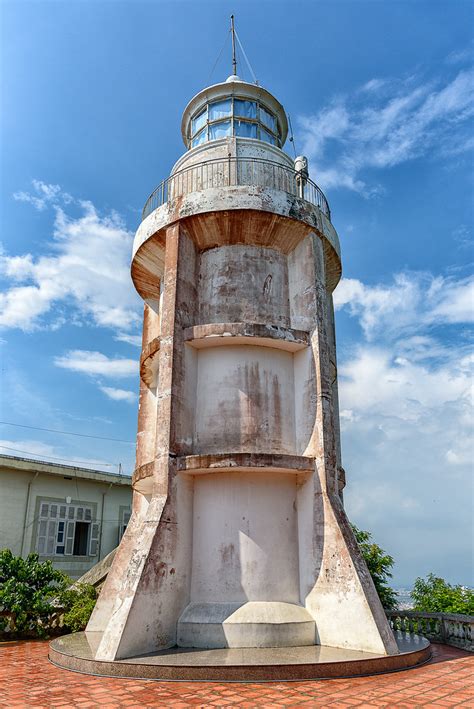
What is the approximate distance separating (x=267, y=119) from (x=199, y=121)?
219 cm

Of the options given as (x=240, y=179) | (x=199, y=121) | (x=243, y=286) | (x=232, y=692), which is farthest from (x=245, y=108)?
(x=232, y=692)

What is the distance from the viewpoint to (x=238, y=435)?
12.1m

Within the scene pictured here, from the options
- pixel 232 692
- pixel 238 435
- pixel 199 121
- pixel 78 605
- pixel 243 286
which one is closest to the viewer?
pixel 232 692

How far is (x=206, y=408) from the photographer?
12.4 meters

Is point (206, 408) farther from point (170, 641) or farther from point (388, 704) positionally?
point (388, 704)

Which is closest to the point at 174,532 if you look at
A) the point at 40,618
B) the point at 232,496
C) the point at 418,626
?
→ the point at 232,496

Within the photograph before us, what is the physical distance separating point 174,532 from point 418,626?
22.4 feet

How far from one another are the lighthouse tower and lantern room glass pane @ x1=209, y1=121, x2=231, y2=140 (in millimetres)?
812

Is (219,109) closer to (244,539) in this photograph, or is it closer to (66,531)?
(244,539)

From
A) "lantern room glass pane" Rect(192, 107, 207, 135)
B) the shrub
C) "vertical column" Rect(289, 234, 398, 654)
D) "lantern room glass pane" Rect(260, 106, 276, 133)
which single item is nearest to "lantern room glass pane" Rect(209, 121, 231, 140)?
"lantern room glass pane" Rect(192, 107, 207, 135)

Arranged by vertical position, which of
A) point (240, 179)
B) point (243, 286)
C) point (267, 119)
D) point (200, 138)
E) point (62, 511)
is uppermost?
point (267, 119)

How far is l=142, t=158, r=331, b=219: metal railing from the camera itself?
14.3 meters

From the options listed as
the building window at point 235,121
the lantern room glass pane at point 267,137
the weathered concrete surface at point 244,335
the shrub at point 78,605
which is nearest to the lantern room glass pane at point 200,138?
the building window at point 235,121

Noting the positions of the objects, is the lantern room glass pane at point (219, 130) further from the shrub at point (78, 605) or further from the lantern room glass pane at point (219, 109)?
the shrub at point (78, 605)
